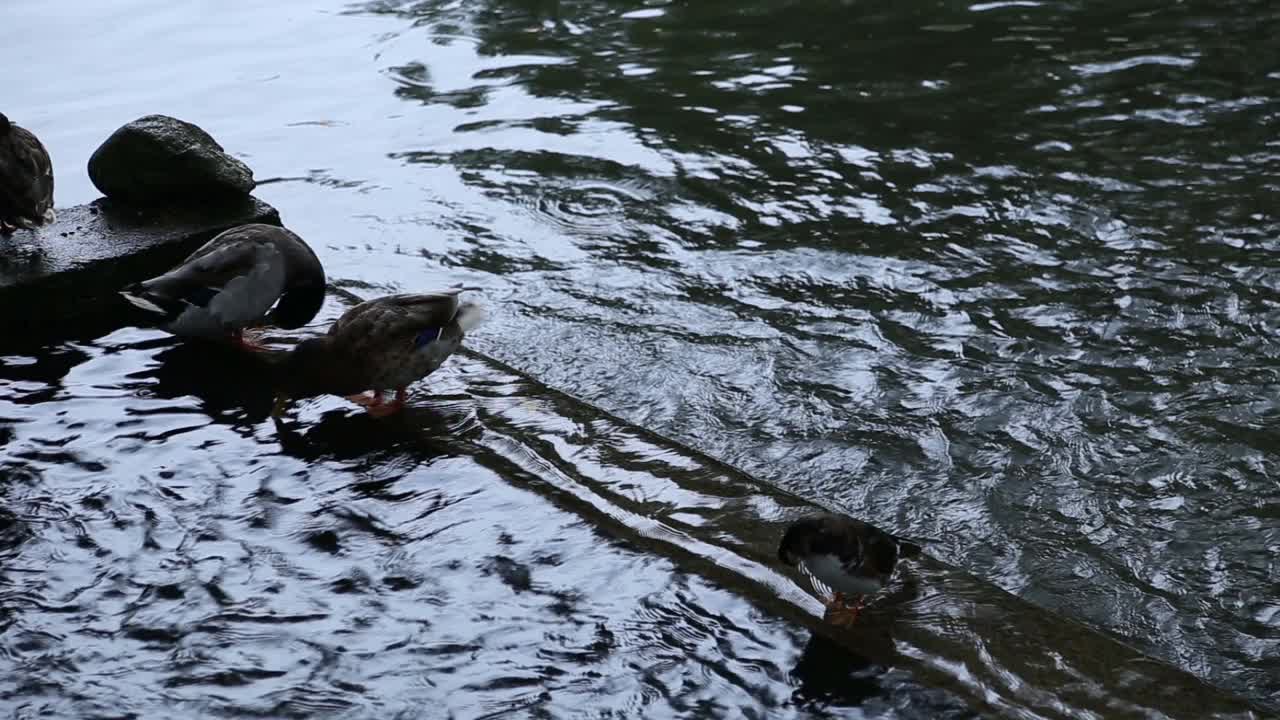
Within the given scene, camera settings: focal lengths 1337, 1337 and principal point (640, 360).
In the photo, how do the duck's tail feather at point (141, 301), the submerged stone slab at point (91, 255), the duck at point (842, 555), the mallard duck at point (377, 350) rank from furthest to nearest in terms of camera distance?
the submerged stone slab at point (91, 255), the duck's tail feather at point (141, 301), the mallard duck at point (377, 350), the duck at point (842, 555)

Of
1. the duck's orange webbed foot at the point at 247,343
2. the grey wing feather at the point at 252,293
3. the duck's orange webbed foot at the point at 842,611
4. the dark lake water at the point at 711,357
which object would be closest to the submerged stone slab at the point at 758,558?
the duck's orange webbed foot at the point at 842,611

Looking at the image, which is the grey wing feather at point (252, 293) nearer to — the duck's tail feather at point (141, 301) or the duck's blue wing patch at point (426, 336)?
the duck's tail feather at point (141, 301)

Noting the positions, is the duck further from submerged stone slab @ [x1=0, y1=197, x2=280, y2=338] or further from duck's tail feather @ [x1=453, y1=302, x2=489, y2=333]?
submerged stone slab @ [x1=0, y1=197, x2=280, y2=338]

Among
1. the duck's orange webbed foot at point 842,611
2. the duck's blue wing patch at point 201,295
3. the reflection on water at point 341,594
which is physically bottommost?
the duck's orange webbed foot at point 842,611

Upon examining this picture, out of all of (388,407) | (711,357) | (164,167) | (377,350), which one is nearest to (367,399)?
(388,407)

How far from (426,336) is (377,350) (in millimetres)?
254

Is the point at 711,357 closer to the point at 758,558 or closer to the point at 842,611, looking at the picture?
the point at 758,558

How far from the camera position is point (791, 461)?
6.63 meters

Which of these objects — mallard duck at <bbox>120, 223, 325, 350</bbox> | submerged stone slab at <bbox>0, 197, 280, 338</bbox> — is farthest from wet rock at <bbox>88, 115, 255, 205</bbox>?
mallard duck at <bbox>120, 223, 325, 350</bbox>

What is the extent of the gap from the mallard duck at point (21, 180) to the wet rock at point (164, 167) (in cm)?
40

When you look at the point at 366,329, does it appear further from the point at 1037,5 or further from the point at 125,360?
the point at 1037,5

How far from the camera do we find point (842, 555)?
464cm

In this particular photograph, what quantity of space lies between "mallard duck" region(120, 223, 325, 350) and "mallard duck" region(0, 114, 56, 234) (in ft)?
4.60

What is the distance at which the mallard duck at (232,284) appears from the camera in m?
7.05
